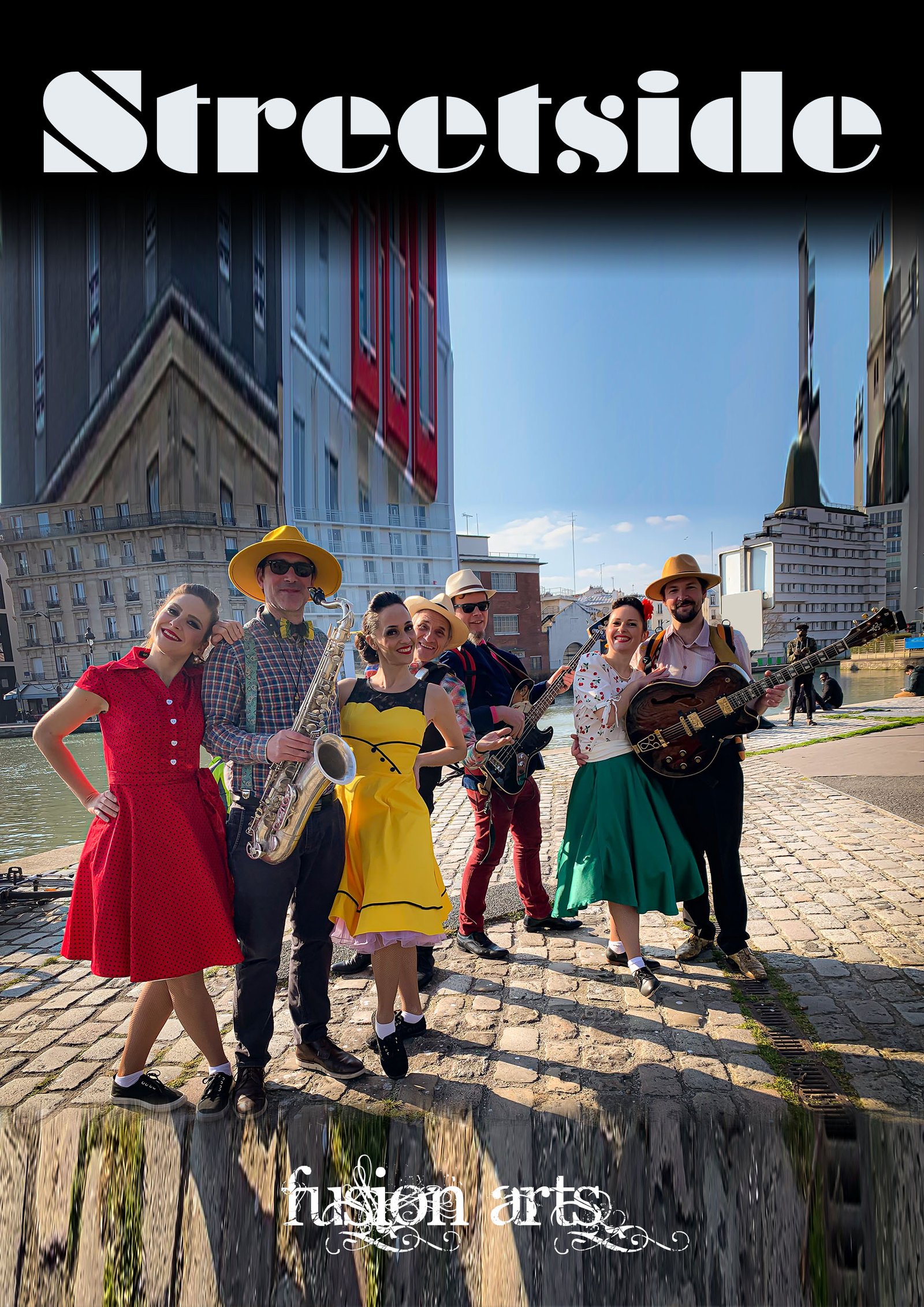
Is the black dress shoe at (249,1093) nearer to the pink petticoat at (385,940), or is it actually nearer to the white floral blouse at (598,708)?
the pink petticoat at (385,940)

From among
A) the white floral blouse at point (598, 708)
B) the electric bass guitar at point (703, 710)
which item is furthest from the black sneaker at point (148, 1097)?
the electric bass guitar at point (703, 710)

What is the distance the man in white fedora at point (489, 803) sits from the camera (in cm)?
386

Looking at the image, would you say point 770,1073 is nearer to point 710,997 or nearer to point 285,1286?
point 710,997

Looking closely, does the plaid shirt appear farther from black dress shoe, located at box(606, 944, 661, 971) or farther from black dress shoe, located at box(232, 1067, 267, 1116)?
black dress shoe, located at box(606, 944, 661, 971)

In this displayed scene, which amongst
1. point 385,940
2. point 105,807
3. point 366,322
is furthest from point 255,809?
point 366,322

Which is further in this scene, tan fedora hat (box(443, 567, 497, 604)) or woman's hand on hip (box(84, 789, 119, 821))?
tan fedora hat (box(443, 567, 497, 604))

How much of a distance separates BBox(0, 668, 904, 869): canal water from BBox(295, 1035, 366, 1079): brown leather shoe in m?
1.97

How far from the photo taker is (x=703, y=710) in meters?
3.41

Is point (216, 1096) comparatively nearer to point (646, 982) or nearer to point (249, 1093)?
point (249, 1093)

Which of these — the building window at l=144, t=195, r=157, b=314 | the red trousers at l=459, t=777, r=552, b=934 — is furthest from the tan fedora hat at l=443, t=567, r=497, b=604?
the building window at l=144, t=195, r=157, b=314

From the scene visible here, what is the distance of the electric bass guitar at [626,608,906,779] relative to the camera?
3369 millimetres

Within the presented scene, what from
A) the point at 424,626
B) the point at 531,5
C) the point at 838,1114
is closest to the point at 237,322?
the point at 531,5

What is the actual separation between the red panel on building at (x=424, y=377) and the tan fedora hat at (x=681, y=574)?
4485 mm

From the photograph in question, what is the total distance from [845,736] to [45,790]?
20.7m
